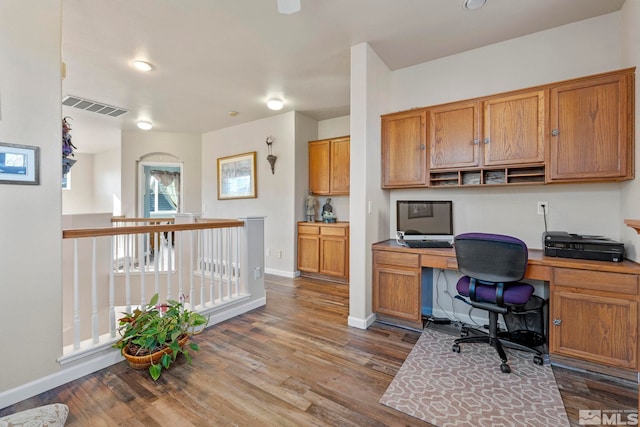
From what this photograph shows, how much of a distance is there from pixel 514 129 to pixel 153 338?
130 inches

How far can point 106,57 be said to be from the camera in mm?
2973

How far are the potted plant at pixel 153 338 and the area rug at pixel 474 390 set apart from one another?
1472 millimetres

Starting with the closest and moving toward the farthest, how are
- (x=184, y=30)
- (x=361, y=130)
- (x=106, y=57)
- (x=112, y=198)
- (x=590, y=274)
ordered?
(x=590, y=274), (x=184, y=30), (x=361, y=130), (x=106, y=57), (x=112, y=198)

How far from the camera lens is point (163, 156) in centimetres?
617

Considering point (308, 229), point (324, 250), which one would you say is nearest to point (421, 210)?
point (324, 250)

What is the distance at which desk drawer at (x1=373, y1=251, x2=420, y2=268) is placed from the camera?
264 centimetres

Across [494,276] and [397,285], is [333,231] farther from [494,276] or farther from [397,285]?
[494,276]

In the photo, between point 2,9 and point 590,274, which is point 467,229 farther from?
point 2,9

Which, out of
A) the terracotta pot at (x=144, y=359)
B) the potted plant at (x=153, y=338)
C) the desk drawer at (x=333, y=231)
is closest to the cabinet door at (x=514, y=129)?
the desk drawer at (x=333, y=231)

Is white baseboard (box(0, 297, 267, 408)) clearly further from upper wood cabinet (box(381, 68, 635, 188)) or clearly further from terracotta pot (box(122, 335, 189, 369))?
upper wood cabinet (box(381, 68, 635, 188))

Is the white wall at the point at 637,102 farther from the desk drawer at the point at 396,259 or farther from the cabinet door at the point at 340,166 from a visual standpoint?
the cabinet door at the point at 340,166

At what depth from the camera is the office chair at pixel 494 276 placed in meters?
2.03

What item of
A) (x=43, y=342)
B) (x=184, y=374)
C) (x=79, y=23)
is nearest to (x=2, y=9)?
(x=79, y=23)

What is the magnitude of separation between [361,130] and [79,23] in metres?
2.62
